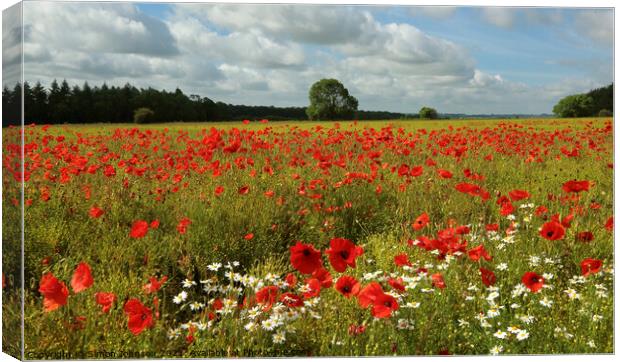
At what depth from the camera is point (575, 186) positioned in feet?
12.4

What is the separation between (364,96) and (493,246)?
1.11m

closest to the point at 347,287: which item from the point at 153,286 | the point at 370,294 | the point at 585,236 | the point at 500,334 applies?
the point at 370,294

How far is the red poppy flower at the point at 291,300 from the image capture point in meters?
2.96

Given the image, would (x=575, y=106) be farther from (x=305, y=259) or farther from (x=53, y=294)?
(x=53, y=294)

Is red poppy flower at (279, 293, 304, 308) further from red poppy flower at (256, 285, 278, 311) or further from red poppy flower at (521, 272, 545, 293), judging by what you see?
red poppy flower at (521, 272, 545, 293)

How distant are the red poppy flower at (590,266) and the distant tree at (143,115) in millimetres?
2484

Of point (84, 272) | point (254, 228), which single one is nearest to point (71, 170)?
point (84, 272)

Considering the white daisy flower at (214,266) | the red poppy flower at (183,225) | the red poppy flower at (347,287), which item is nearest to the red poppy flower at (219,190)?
the red poppy flower at (183,225)

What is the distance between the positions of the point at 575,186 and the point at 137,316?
8.29ft

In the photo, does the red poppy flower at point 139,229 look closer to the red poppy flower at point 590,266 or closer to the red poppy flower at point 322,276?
the red poppy flower at point 322,276

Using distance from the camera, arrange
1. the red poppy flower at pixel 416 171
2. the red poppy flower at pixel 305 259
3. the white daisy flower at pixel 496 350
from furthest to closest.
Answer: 1. the red poppy flower at pixel 416 171
2. the white daisy flower at pixel 496 350
3. the red poppy flower at pixel 305 259

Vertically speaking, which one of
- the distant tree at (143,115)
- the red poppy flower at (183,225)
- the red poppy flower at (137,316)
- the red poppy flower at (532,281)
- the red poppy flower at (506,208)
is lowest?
the red poppy flower at (137,316)

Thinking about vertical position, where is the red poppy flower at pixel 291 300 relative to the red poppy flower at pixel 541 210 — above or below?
below

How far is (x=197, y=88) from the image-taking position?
3.59 m
